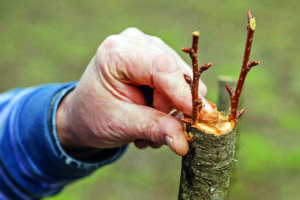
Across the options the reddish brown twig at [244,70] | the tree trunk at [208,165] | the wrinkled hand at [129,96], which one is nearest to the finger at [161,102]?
the wrinkled hand at [129,96]

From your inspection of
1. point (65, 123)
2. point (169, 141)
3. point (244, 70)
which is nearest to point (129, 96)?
point (169, 141)

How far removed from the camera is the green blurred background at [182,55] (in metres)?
4.89

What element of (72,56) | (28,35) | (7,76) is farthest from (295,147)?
(28,35)

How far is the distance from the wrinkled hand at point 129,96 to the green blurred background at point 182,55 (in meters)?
3.02

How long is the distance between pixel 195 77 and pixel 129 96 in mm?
664

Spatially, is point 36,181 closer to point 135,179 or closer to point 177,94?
point 177,94

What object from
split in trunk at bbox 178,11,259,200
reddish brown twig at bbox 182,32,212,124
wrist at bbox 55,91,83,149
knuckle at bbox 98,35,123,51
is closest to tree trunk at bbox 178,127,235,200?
split in trunk at bbox 178,11,259,200

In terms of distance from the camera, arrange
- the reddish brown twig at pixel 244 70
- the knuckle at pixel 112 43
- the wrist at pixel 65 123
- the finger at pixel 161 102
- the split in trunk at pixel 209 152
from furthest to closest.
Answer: the wrist at pixel 65 123 → the finger at pixel 161 102 → the knuckle at pixel 112 43 → the split in trunk at pixel 209 152 → the reddish brown twig at pixel 244 70

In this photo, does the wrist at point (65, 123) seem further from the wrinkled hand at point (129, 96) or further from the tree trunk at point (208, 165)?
the tree trunk at point (208, 165)

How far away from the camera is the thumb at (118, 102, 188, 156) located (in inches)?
61.5

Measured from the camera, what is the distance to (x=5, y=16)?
9.09 meters

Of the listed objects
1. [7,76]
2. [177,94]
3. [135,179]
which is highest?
[177,94]

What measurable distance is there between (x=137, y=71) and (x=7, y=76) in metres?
6.09

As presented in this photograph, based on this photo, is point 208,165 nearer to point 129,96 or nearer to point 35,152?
point 129,96
